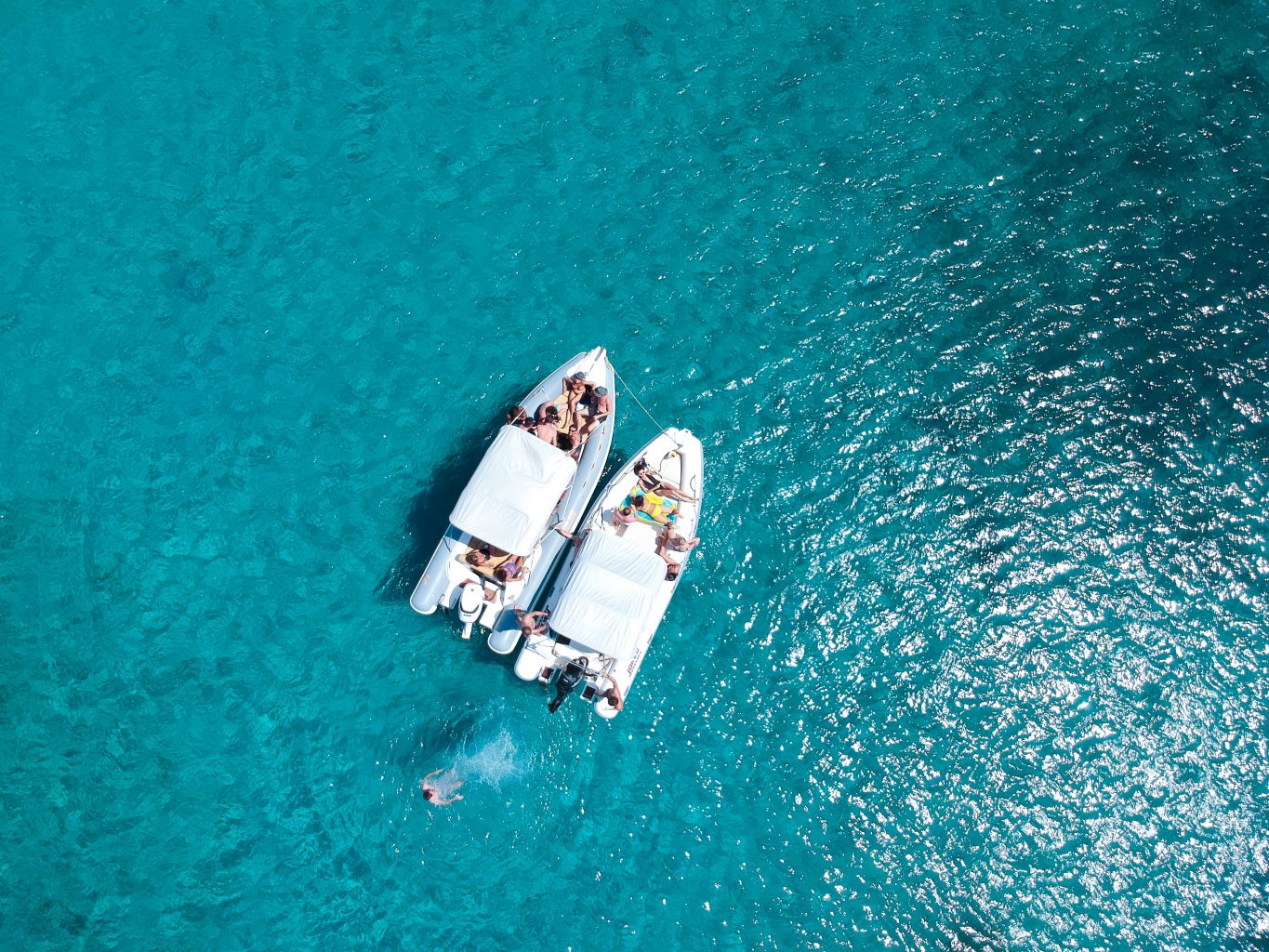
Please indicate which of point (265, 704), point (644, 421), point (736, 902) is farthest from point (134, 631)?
point (736, 902)

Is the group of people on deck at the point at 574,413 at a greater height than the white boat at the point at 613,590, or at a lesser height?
greater

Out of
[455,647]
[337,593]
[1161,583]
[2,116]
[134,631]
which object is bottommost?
[1161,583]

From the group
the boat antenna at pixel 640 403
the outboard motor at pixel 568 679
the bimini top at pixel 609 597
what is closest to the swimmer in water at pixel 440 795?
the outboard motor at pixel 568 679

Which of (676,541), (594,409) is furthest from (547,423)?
(676,541)

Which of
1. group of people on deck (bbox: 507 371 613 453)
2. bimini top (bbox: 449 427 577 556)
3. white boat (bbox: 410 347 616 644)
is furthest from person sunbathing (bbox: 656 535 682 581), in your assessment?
group of people on deck (bbox: 507 371 613 453)

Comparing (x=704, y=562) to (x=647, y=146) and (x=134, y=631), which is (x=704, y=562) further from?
(x=134, y=631)

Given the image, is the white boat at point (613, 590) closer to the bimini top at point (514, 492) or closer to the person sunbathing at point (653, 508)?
the person sunbathing at point (653, 508)
